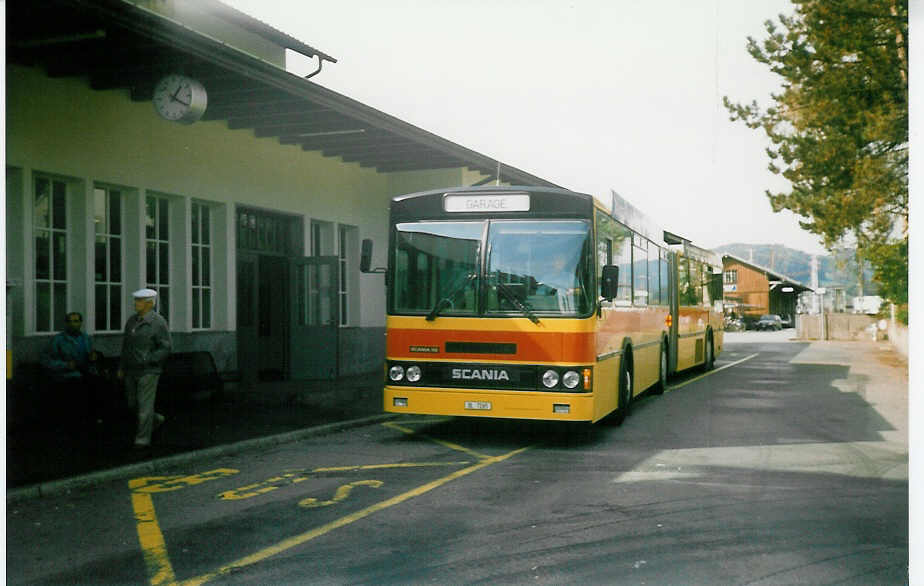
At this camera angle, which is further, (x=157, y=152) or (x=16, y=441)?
(x=157, y=152)

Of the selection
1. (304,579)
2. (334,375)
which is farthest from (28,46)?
(334,375)

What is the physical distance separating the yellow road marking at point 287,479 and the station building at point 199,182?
14.4 ft

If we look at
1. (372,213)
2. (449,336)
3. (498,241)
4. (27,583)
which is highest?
(372,213)

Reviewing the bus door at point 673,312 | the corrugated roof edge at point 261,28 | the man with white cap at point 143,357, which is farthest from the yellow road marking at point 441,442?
the corrugated roof edge at point 261,28

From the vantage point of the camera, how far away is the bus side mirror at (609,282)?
9.78m

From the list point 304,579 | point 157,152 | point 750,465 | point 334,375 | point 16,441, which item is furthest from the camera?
point 334,375

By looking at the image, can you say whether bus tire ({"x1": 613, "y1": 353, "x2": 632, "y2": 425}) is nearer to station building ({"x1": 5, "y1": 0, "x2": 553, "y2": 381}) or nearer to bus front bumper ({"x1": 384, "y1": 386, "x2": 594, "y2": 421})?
bus front bumper ({"x1": 384, "y1": 386, "x2": 594, "y2": 421})

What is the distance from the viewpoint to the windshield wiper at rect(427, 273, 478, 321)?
984 cm

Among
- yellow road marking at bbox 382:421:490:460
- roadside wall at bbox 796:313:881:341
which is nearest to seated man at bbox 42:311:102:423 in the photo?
yellow road marking at bbox 382:421:490:460

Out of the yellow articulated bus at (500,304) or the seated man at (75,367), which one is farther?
the seated man at (75,367)

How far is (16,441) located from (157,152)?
5175mm

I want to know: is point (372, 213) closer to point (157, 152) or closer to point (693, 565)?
point (157, 152)

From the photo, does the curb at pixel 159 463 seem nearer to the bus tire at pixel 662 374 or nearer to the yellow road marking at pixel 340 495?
the yellow road marking at pixel 340 495

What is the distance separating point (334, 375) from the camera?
17391mm
